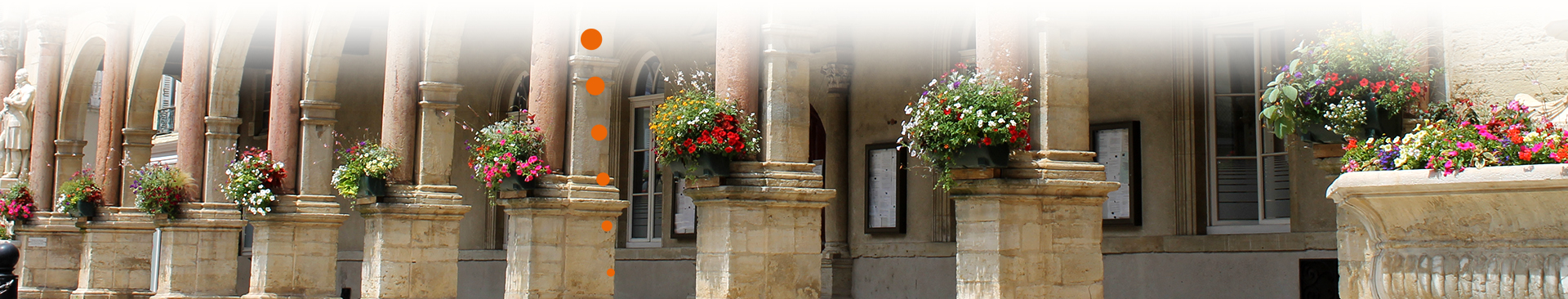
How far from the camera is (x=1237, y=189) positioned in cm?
1091

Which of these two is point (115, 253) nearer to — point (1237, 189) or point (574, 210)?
point (574, 210)

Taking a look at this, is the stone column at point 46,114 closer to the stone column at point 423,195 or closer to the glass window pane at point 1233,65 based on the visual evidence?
the stone column at point 423,195

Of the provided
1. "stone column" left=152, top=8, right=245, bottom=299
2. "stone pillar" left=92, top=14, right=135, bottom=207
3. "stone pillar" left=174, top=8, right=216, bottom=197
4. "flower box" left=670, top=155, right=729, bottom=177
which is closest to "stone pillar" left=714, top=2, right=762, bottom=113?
"flower box" left=670, top=155, right=729, bottom=177

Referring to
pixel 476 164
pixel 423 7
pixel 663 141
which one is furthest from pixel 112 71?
pixel 663 141

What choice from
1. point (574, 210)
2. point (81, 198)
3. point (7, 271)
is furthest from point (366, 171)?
point (81, 198)

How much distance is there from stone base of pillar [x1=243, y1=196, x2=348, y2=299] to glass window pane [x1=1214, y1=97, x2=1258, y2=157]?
782 cm

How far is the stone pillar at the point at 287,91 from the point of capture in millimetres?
13531

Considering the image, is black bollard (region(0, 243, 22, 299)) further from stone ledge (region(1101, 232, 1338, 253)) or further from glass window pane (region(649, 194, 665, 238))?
glass window pane (region(649, 194, 665, 238))

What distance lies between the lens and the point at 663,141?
29.7ft

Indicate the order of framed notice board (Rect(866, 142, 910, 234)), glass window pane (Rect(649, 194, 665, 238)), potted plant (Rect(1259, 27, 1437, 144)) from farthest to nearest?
glass window pane (Rect(649, 194, 665, 238)) → framed notice board (Rect(866, 142, 910, 234)) → potted plant (Rect(1259, 27, 1437, 144))

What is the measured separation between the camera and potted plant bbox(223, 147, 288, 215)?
1342 centimetres

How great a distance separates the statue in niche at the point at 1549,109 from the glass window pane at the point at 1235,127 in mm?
4877

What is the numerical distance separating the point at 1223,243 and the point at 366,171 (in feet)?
21.8

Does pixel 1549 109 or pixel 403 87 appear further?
pixel 403 87
